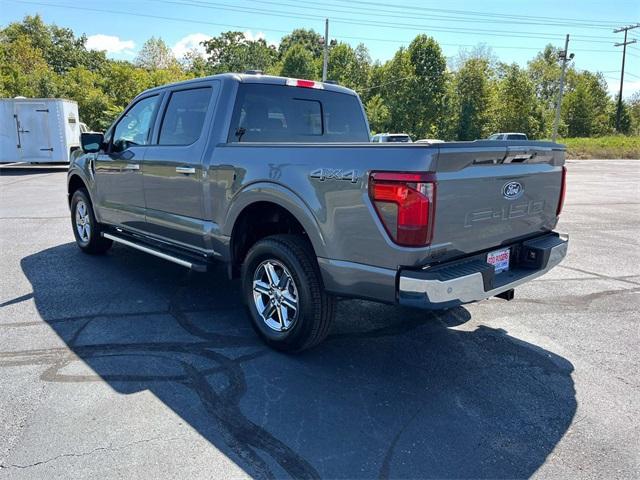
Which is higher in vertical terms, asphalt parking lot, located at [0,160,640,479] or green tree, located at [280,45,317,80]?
green tree, located at [280,45,317,80]

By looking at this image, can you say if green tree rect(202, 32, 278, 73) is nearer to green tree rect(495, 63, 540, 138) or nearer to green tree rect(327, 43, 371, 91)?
green tree rect(327, 43, 371, 91)

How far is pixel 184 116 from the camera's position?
4586 mm

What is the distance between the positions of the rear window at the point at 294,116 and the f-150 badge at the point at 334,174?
4.01 ft

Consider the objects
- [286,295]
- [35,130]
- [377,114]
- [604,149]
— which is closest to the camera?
[286,295]

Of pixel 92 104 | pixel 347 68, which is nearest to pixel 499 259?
pixel 92 104

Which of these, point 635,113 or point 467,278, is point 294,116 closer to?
point 467,278

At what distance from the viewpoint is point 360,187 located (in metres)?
2.92

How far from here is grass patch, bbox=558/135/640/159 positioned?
45.3 m

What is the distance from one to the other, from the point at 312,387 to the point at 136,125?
3552 mm

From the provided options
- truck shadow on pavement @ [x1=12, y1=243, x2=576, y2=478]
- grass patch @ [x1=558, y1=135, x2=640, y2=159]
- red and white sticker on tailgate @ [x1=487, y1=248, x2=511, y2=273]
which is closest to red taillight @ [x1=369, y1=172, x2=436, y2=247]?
red and white sticker on tailgate @ [x1=487, y1=248, x2=511, y2=273]

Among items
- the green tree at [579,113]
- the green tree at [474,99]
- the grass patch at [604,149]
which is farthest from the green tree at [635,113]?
the green tree at [474,99]

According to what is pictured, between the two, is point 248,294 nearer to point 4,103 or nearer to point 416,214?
point 416,214

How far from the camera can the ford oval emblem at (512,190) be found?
3.29 meters

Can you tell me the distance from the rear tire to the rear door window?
202 centimetres
